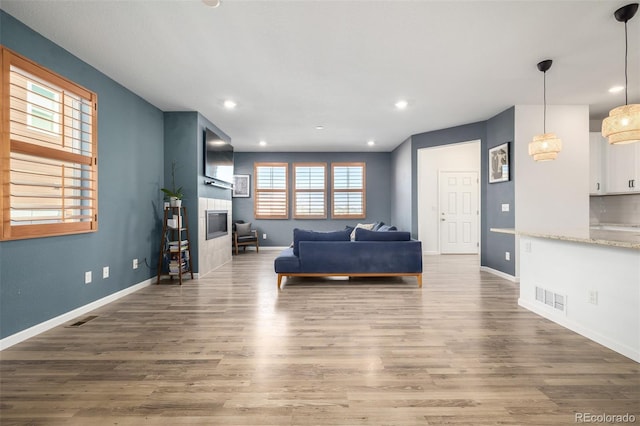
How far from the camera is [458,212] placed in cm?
765

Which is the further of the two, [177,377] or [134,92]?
[134,92]

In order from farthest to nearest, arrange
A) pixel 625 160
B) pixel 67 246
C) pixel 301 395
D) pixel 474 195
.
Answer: pixel 474 195 → pixel 625 160 → pixel 67 246 → pixel 301 395

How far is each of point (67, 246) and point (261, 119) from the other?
138 inches

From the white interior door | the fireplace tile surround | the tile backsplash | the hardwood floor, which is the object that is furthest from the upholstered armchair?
the tile backsplash

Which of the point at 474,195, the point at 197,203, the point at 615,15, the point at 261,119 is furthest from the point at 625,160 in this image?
the point at 197,203

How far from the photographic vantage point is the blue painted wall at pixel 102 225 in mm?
2588

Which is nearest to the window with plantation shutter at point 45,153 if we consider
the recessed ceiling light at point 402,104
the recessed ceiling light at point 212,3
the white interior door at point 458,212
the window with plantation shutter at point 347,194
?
the recessed ceiling light at point 212,3

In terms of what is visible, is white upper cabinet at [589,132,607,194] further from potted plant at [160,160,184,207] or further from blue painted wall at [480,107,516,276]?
potted plant at [160,160,184,207]

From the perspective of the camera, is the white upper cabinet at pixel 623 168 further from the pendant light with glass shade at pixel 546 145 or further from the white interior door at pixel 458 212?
the pendant light with glass shade at pixel 546 145

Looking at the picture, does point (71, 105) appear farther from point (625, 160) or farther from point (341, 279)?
point (625, 160)

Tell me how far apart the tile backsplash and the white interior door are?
7.74 ft

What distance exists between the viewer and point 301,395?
1800mm

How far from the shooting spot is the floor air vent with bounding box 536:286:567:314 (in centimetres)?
289

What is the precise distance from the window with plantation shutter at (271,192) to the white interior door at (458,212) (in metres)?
4.22
